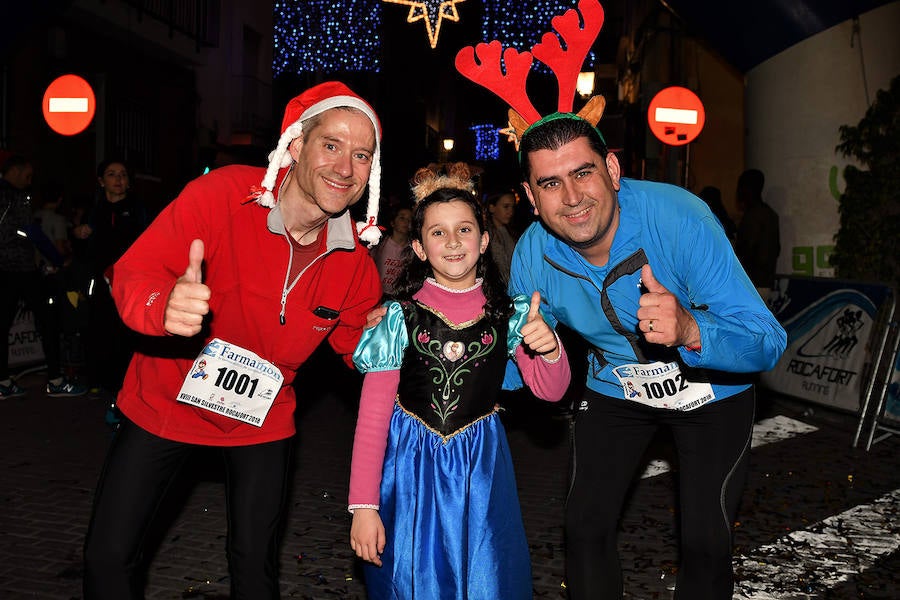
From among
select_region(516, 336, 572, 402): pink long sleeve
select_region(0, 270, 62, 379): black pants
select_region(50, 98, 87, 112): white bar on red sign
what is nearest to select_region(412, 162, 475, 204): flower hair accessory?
A: select_region(516, 336, 572, 402): pink long sleeve

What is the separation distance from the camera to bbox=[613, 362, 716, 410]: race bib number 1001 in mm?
3080

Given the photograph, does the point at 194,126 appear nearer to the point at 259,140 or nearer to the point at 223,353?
the point at 259,140

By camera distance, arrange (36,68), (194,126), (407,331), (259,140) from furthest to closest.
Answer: (259,140)
(194,126)
(36,68)
(407,331)

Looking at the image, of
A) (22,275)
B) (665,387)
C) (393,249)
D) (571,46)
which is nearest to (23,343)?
(22,275)

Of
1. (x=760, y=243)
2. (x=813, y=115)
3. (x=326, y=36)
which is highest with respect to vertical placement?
(x=326, y=36)

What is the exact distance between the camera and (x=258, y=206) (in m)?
3.01

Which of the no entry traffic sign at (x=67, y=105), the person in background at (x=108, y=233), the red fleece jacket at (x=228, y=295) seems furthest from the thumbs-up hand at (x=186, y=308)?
the no entry traffic sign at (x=67, y=105)

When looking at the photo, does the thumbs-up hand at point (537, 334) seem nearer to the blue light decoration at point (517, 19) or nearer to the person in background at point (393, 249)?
the person in background at point (393, 249)

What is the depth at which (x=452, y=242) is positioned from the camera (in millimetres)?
3180

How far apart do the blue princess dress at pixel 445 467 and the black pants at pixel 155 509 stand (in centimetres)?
40

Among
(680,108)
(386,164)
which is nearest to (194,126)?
(680,108)

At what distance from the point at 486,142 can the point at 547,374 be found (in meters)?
52.6

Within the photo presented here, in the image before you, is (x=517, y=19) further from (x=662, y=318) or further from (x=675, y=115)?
(x=662, y=318)

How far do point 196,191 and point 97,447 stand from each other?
4.41 metres
